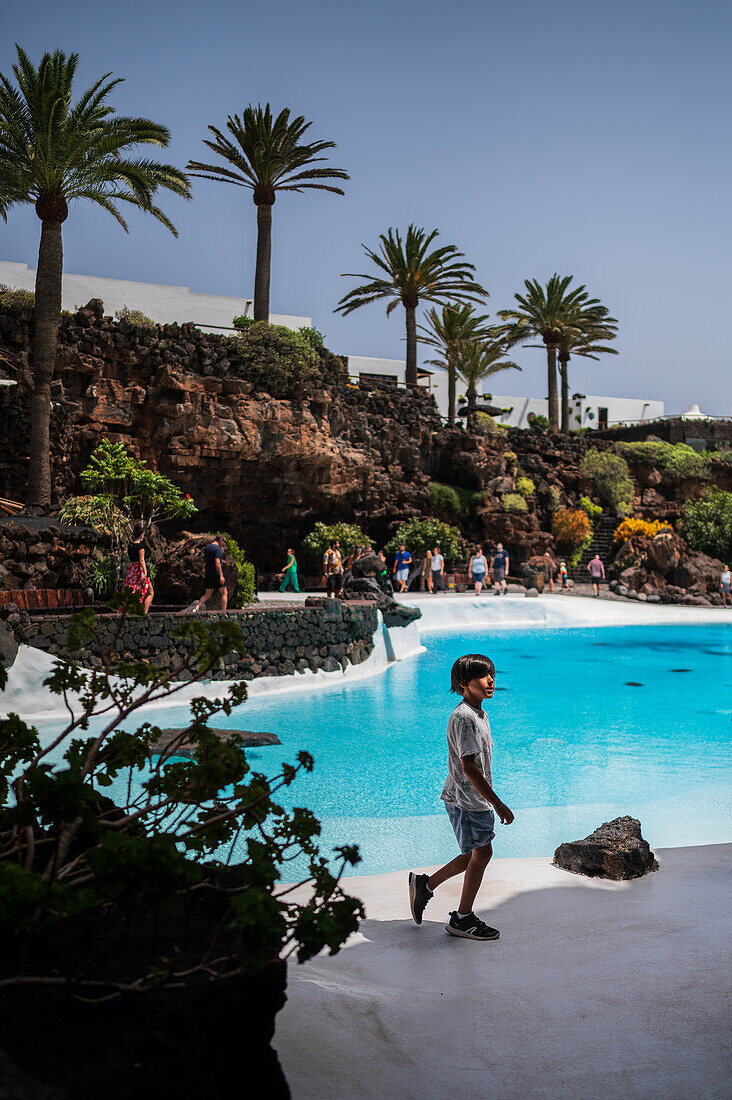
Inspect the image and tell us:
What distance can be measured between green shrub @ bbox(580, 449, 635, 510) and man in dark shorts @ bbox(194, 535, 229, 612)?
27056mm

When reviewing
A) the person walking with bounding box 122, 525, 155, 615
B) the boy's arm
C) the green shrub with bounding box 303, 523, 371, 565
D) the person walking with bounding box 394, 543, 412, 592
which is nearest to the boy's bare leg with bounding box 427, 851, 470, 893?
the boy's arm

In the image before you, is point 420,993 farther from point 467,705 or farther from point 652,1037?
point 467,705

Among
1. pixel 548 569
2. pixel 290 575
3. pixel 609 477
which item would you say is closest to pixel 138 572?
pixel 290 575

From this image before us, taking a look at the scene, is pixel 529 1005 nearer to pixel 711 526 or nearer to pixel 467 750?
pixel 467 750

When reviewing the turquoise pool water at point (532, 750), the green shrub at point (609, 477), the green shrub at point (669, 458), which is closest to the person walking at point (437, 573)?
the turquoise pool water at point (532, 750)

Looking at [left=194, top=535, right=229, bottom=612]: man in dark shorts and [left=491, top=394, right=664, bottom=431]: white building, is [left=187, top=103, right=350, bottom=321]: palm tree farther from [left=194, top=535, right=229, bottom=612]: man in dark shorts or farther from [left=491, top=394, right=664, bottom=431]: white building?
[left=491, top=394, right=664, bottom=431]: white building

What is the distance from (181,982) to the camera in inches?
85.6

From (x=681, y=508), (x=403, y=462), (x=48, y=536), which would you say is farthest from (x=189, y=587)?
(x=681, y=508)

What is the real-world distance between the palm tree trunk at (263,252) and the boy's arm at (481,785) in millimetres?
24311

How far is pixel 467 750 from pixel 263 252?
2544 centimetres

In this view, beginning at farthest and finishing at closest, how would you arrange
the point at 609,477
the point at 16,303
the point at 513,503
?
the point at 609,477, the point at 513,503, the point at 16,303

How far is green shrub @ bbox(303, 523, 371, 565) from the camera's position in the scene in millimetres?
26531

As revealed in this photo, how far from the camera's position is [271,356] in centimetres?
2423

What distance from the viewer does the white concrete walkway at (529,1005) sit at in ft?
9.14
